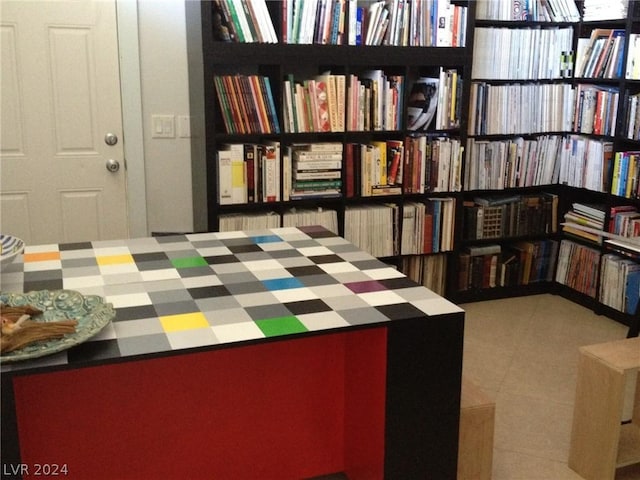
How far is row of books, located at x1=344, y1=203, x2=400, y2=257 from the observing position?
3.95 meters

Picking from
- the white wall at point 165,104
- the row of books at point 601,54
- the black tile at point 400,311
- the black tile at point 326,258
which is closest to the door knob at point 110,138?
the white wall at point 165,104

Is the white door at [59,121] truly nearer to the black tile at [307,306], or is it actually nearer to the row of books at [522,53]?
the row of books at [522,53]

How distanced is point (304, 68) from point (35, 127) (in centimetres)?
151

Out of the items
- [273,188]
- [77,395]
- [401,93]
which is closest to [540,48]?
[401,93]

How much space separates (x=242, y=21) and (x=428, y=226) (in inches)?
64.8

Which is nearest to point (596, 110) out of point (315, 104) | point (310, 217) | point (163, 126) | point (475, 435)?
point (315, 104)

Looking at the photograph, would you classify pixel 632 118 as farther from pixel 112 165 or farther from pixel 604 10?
pixel 112 165

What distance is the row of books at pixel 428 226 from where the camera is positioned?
13.6 feet

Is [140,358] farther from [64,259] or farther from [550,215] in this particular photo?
[550,215]

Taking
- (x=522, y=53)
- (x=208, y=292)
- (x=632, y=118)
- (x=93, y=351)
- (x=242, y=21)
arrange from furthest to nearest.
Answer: (x=522, y=53) → (x=632, y=118) → (x=242, y=21) → (x=208, y=292) → (x=93, y=351)

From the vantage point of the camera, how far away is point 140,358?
152 cm

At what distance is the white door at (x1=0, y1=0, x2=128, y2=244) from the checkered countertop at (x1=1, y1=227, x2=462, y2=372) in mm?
1516

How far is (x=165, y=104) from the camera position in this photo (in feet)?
12.5

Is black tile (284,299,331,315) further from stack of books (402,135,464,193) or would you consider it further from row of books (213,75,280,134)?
stack of books (402,135,464,193)
